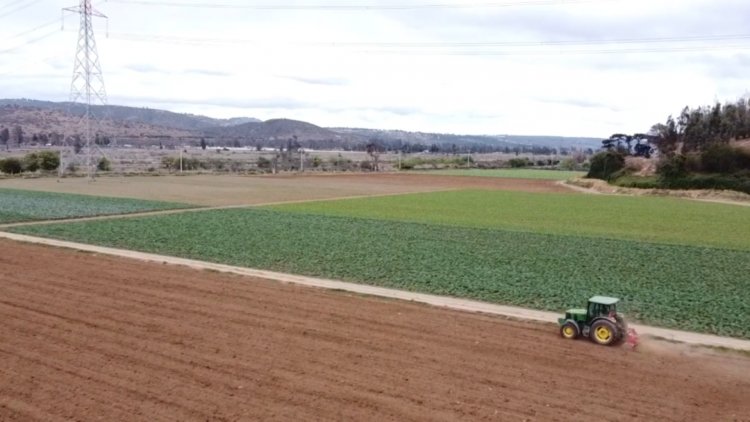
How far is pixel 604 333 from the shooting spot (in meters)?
12.6

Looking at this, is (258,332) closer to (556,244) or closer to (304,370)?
(304,370)

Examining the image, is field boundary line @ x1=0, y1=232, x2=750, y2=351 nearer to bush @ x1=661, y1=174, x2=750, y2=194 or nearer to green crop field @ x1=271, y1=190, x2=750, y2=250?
green crop field @ x1=271, y1=190, x2=750, y2=250

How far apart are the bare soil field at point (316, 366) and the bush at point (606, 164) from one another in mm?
63309

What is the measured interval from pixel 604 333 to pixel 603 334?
0.08 ft

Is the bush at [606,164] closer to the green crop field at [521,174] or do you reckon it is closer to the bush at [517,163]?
the green crop field at [521,174]

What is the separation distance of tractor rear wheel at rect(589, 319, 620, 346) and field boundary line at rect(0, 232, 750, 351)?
952mm

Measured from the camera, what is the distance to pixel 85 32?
5844 cm

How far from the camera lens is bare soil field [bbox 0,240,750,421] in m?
9.20

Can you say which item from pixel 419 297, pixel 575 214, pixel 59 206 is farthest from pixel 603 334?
pixel 59 206

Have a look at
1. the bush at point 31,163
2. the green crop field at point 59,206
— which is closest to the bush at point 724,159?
the green crop field at point 59,206

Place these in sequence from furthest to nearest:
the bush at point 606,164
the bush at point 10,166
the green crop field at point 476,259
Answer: the bush at point 10,166
the bush at point 606,164
the green crop field at point 476,259

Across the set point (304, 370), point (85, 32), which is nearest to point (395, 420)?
point (304, 370)

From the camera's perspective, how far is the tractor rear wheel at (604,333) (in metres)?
12.5

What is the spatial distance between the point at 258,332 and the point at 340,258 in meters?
9.40
